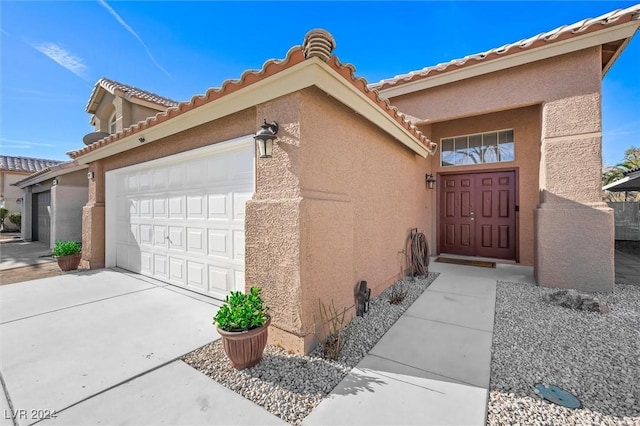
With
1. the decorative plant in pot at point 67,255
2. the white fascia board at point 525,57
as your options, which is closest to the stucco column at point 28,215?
the decorative plant in pot at point 67,255

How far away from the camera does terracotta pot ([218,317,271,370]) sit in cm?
294

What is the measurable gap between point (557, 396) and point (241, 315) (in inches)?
134

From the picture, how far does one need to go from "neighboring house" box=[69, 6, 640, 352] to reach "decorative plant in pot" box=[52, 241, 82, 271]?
1.02ft

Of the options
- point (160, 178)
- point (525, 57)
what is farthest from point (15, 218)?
point (525, 57)

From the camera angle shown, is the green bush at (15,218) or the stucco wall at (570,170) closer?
the stucco wall at (570,170)

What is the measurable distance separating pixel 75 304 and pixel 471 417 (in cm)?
670

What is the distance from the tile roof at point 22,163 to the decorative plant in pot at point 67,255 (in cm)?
2139

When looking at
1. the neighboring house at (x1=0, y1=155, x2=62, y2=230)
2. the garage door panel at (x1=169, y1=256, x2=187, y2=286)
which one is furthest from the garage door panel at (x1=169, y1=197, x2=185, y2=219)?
the neighboring house at (x1=0, y1=155, x2=62, y2=230)

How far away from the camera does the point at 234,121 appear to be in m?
4.52

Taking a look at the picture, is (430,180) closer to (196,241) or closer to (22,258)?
(196,241)

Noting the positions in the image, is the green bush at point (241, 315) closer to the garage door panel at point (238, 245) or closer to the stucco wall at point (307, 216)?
the stucco wall at point (307, 216)

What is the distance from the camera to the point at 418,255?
7180 mm

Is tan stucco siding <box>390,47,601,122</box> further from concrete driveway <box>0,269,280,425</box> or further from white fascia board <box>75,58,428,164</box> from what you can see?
concrete driveway <box>0,269,280,425</box>

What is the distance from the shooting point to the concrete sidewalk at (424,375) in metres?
2.39
